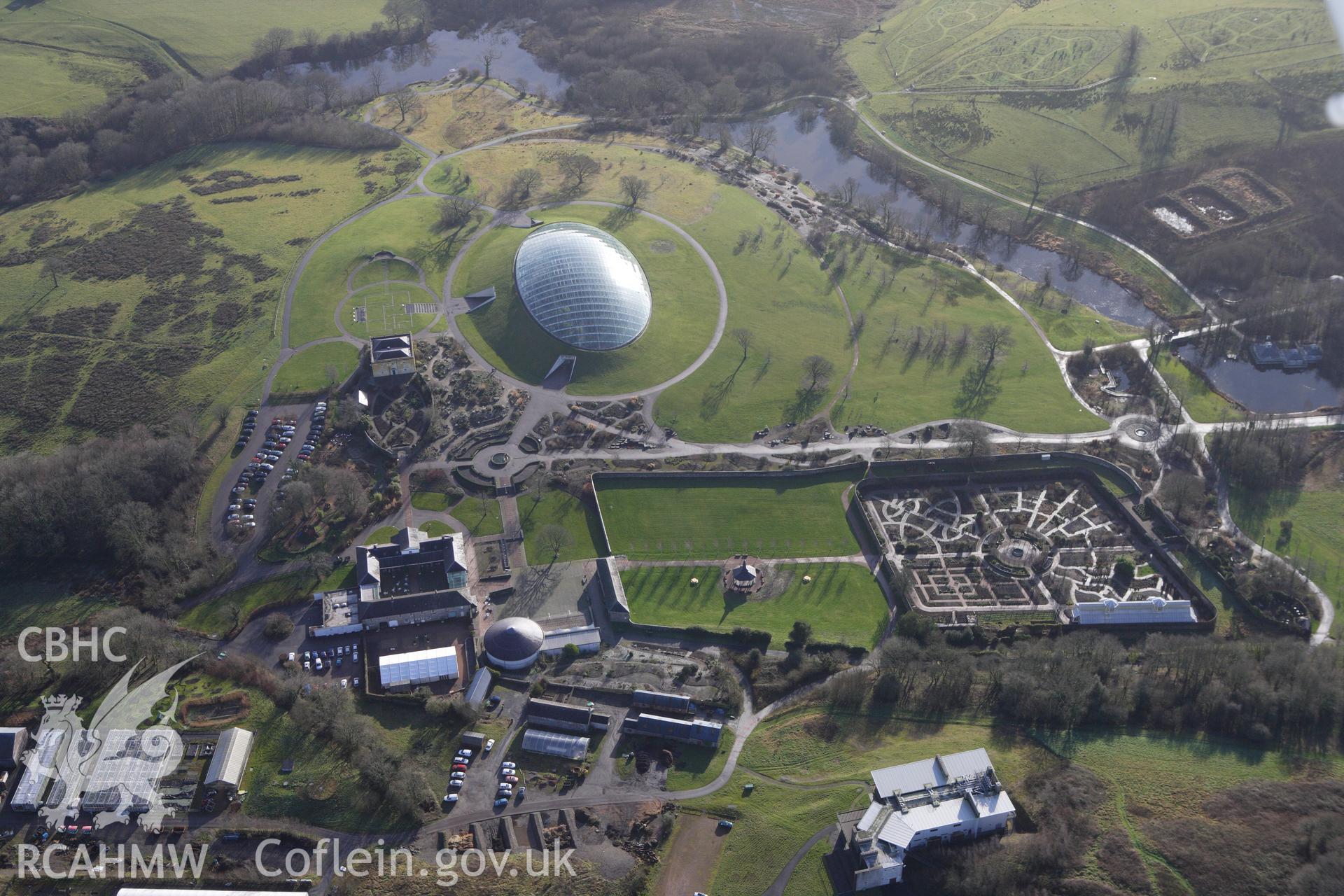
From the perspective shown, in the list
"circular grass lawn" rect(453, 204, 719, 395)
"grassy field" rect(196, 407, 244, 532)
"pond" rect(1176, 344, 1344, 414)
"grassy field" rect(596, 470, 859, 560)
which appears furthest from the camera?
"pond" rect(1176, 344, 1344, 414)

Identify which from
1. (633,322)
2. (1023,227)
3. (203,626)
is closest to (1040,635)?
(633,322)

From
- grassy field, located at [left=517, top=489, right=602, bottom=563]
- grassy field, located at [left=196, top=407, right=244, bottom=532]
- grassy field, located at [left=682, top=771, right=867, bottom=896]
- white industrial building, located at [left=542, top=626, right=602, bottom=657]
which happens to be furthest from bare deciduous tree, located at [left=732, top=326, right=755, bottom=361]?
grassy field, located at [left=196, top=407, right=244, bottom=532]

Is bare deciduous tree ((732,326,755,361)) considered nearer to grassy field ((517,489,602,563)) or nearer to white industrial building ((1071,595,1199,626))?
grassy field ((517,489,602,563))

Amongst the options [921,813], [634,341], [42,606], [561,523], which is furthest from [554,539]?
[42,606]

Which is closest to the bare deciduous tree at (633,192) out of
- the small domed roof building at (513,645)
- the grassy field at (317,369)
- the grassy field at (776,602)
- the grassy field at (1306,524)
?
the grassy field at (317,369)

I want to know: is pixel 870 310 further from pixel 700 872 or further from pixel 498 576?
pixel 700 872

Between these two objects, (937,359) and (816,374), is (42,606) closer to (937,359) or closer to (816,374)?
(816,374)

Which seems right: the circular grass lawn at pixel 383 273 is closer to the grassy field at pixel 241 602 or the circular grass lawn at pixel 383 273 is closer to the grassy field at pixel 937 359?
the grassy field at pixel 241 602
